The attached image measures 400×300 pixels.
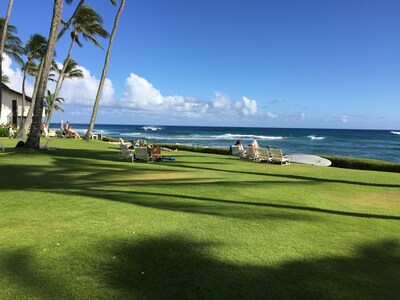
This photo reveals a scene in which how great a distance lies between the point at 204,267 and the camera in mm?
3758

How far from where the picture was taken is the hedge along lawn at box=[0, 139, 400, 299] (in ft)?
11.0

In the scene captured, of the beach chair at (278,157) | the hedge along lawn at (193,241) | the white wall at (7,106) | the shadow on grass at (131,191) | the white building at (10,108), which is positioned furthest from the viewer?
the white building at (10,108)

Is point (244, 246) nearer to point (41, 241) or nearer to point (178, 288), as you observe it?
point (178, 288)

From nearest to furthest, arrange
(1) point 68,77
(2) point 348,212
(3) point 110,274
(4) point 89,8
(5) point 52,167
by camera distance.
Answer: (3) point 110,274, (2) point 348,212, (5) point 52,167, (4) point 89,8, (1) point 68,77

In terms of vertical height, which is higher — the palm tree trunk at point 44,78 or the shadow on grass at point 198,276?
the palm tree trunk at point 44,78

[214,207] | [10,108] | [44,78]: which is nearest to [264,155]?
[214,207]

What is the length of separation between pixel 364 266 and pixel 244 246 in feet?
4.57

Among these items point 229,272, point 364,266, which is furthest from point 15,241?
point 364,266

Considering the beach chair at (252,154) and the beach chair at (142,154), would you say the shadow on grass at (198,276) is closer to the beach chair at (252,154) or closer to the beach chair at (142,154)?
the beach chair at (142,154)

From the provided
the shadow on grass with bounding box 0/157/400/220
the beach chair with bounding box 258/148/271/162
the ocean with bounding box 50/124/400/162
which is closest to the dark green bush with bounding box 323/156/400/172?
the beach chair with bounding box 258/148/271/162

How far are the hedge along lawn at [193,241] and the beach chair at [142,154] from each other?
5240 millimetres

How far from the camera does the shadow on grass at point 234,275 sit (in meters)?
3.26

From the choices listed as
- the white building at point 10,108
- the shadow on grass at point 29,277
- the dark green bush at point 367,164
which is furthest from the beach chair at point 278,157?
the white building at point 10,108

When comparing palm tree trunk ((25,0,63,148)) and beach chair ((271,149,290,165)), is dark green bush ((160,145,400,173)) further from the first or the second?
palm tree trunk ((25,0,63,148))
